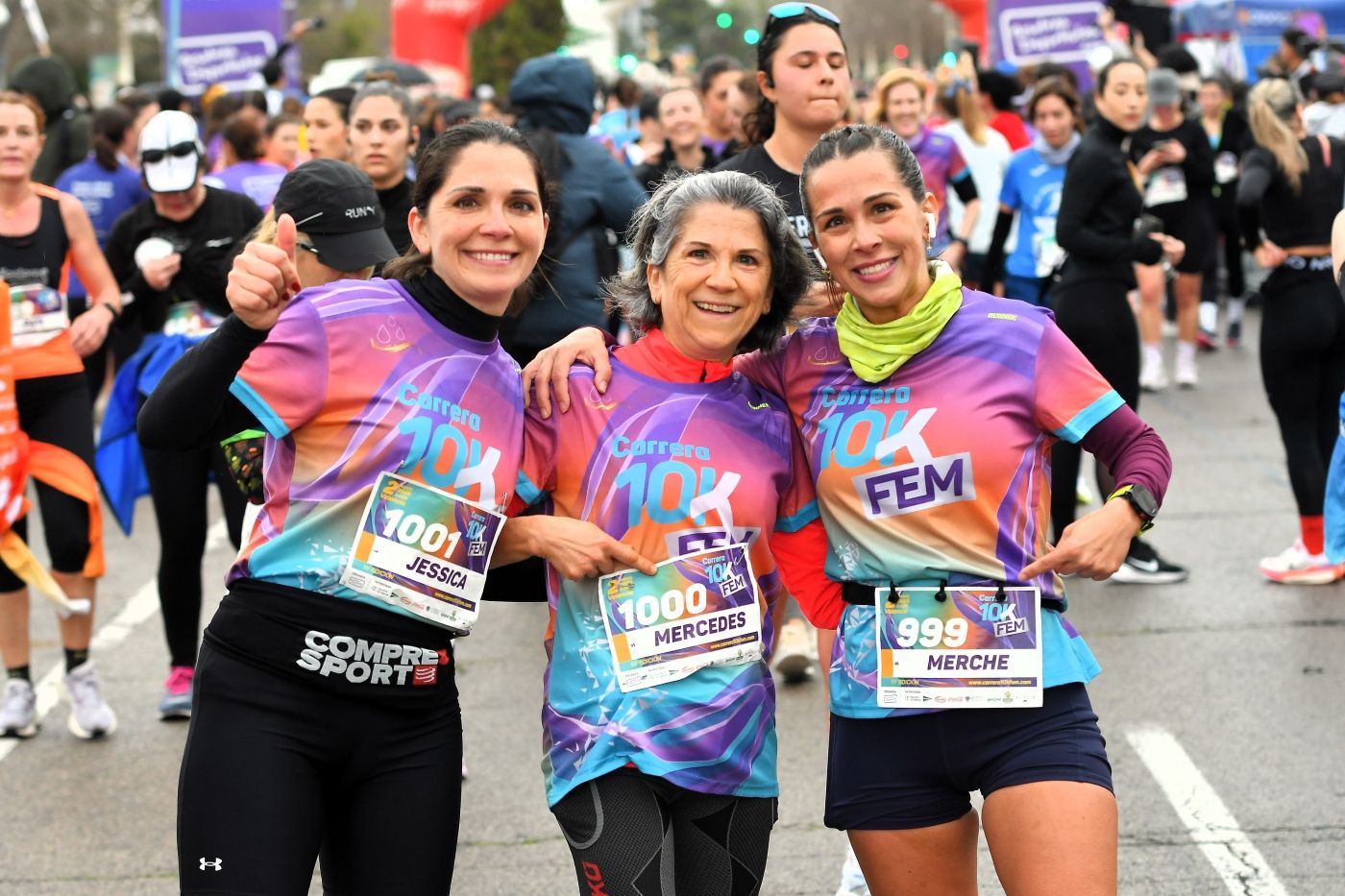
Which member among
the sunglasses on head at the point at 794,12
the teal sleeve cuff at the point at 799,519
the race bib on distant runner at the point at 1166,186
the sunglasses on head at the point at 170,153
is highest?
the sunglasses on head at the point at 794,12

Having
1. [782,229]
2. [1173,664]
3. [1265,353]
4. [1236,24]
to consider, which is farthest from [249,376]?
[1236,24]

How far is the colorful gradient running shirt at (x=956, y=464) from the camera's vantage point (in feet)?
10.3

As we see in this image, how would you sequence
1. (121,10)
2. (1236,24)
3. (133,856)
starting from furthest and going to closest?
1. (121,10)
2. (1236,24)
3. (133,856)

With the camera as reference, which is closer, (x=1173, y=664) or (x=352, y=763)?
(x=352, y=763)

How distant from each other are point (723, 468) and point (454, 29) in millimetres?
29124

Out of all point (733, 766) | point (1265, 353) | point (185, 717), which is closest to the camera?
point (733, 766)

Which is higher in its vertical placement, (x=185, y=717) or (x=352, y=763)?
(x=352, y=763)

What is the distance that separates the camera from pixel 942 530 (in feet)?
10.3

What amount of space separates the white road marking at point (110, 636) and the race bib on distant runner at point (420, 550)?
11.7ft

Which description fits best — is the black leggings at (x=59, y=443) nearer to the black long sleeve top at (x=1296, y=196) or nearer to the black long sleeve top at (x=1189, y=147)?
the black long sleeve top at (x=1296, y=196)

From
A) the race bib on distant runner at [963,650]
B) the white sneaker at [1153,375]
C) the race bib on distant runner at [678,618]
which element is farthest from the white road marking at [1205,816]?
the white sneaker at [1153,375]

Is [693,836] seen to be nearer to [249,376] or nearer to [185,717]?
[249,376]

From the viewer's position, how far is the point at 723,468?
10.4ft

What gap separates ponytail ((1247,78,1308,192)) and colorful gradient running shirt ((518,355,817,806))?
212 inches
